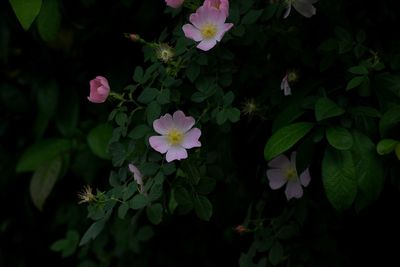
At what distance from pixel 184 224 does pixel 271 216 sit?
0.48 m

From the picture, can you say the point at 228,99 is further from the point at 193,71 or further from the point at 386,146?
the point at 386,146

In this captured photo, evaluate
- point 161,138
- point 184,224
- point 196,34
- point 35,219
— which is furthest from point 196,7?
point 35,219

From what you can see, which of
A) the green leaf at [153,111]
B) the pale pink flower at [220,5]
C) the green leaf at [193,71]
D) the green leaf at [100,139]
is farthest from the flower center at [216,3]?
the green leaf at [100,139]

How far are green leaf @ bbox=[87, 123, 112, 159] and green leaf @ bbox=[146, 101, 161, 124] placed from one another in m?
0.62

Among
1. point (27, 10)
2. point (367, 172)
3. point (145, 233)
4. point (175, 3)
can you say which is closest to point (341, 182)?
point (367, 172)

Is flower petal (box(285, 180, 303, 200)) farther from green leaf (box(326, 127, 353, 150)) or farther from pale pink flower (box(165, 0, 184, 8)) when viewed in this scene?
pale pink flower (box(165, 0, 184, 8))

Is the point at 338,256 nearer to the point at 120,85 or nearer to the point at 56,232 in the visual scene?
the point at 120,85

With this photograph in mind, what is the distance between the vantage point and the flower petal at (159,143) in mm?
1467

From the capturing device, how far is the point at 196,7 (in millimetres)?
1580

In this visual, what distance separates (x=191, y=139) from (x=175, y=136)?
6 cm

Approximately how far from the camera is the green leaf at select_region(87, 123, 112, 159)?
6.97 ft

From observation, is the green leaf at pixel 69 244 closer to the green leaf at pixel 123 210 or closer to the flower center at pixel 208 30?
the green leaf at pixel 123 210

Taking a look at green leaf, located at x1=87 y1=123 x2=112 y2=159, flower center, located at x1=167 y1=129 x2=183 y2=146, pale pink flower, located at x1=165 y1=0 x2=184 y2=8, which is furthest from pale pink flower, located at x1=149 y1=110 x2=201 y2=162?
green leaf, located at x1=87 y1=123 x2=112 y2=159

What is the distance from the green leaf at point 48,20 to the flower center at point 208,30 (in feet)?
1.20
